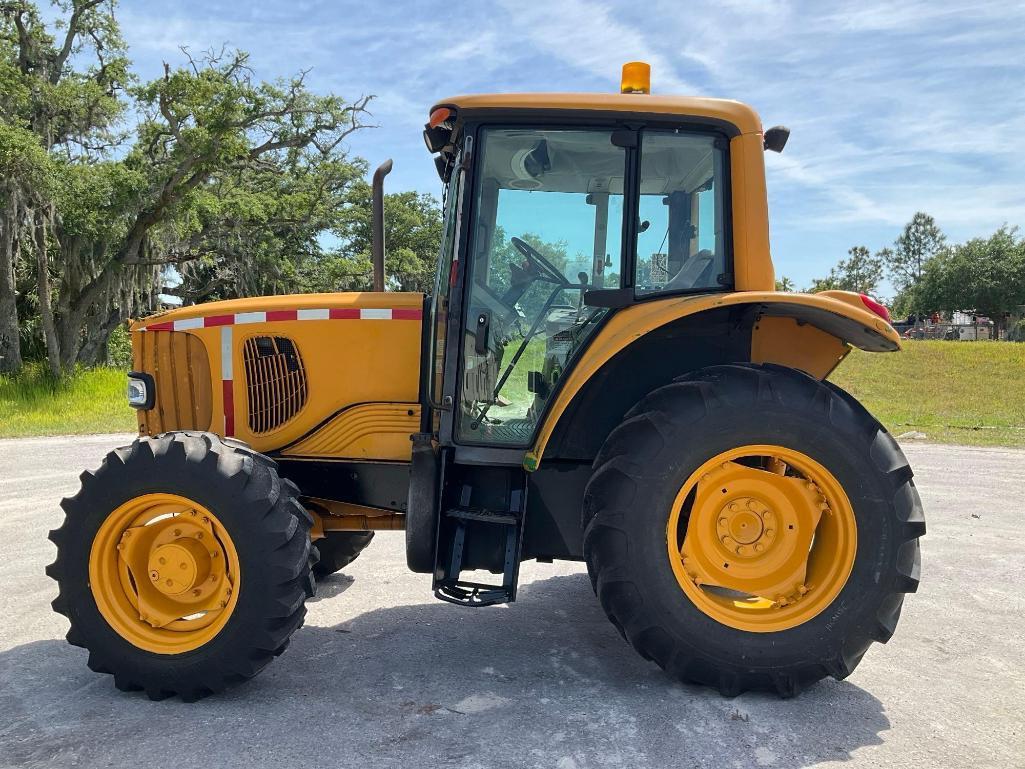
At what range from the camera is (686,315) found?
321 centimetres

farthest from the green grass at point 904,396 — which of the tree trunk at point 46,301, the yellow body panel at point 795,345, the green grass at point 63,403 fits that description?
the yellow body panel at point 795,345

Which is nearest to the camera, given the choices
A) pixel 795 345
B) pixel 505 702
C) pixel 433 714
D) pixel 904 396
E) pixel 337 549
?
pixel 433 714

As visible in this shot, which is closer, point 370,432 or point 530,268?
point 530,268

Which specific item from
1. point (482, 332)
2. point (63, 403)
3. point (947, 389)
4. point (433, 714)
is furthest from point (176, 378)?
point (947, 389)

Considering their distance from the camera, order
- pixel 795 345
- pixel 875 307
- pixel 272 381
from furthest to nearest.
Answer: pixel 272 381, pixel 795 345, pixel 875 307

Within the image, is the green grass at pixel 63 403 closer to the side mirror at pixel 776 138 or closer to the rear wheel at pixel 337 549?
the rear wheel at pixel 337 549

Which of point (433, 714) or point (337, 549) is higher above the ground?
point (337, 549)

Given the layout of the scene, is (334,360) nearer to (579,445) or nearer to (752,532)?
(579,445)

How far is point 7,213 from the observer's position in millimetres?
15672

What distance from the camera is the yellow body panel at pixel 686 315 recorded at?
3041 mm

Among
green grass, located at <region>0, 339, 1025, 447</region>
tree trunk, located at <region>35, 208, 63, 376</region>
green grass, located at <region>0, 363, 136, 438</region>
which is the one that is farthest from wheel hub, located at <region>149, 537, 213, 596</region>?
tree trunk, located at <region>35, 208, 63, 376</region>

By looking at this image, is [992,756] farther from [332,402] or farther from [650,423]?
[332,402]

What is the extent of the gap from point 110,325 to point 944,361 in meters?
23.6

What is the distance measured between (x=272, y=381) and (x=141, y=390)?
658 mm
